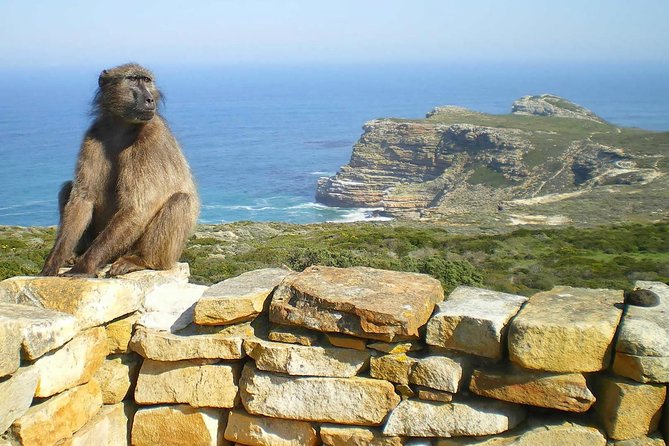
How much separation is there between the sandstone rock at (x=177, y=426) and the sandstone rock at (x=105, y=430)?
74 millimetres

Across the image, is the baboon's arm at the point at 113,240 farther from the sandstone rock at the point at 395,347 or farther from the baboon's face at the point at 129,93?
the sandstone rock at the point at 395,347

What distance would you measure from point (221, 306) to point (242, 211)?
7969 cm

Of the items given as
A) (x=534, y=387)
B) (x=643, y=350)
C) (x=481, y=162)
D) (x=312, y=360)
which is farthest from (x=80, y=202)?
(x=481, y=162)

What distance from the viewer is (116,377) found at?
3.77 meters

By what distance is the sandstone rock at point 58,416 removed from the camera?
10.1ft

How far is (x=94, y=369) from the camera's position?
3645 millimetres

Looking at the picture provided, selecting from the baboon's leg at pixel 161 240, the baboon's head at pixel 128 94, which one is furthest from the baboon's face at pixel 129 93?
the baboon's leg at pixel 161 240

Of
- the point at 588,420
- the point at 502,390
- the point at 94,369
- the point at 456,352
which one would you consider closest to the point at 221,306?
the point at 94,369

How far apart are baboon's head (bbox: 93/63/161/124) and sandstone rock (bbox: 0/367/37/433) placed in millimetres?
2161

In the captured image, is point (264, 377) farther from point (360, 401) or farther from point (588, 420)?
point (588, 420)

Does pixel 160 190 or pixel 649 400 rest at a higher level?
pixel 160 190

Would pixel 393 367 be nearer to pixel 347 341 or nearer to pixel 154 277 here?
pixel 347 341

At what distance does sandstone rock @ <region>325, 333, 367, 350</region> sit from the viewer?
3426 millimetres

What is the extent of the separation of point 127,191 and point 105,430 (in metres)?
1.62
